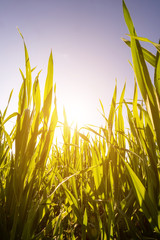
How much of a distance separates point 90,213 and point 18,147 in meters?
0.35

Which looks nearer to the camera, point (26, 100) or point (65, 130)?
point (26, 100)

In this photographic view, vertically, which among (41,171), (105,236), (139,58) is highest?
(139,58)

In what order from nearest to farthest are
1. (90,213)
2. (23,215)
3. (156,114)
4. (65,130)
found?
(156,114) < (23,215) < (90,213) < (65,130)

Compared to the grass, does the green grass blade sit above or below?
above

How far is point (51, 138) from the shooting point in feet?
1.94

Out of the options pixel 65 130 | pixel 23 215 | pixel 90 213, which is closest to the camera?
pixel 23 215

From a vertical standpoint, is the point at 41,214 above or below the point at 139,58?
below

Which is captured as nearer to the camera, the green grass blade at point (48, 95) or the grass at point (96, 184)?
the grass at point (96, 184)

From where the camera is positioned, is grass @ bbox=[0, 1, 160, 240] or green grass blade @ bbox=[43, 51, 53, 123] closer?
grass @ bbox=[0, 1, 160, 240]

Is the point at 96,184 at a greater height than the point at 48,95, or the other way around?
the point at 48,95

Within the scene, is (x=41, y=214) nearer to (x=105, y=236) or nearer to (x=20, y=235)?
(x=20, y=235)

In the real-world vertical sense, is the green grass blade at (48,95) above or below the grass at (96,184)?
above

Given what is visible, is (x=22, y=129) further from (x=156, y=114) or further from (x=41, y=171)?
(x=156, y=114)

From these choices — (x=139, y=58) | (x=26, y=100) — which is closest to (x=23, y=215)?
(x=26, y=100)
